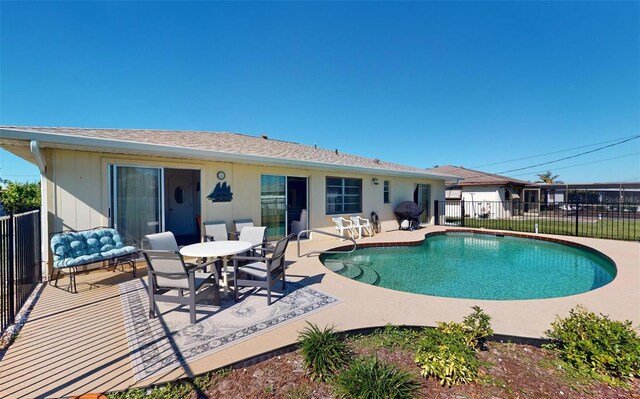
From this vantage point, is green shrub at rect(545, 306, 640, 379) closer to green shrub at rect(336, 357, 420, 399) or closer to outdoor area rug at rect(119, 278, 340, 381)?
green shrub at rect(336, 357, 420, 399)

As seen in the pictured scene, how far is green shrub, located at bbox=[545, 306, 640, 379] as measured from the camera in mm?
2383

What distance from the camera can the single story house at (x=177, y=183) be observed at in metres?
5.21

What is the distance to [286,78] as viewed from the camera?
1231cm

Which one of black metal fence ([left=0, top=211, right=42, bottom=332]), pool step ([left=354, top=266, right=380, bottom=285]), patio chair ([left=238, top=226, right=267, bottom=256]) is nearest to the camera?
black metal fence ([left=0, top=211, right=42, bottom=332])

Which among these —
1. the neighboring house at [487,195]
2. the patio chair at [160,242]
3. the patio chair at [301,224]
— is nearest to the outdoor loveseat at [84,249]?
the patio chair at [160,242]

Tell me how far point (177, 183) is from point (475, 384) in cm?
1107

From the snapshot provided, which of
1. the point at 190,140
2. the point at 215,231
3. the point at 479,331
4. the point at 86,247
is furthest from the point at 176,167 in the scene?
the point at 479,331

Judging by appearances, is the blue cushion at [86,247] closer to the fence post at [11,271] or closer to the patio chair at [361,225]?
the fence post at [11,271]

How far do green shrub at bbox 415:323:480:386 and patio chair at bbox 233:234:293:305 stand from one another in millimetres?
2332

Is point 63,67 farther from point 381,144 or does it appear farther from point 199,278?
point 381,144

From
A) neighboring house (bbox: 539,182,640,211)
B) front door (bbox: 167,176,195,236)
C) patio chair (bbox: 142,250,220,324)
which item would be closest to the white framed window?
front door (bbox: 167,176,195,236)

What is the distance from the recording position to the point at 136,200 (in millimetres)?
6215

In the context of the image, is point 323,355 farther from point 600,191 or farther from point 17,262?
point 600,191

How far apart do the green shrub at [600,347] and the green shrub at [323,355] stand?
91.0 inches
